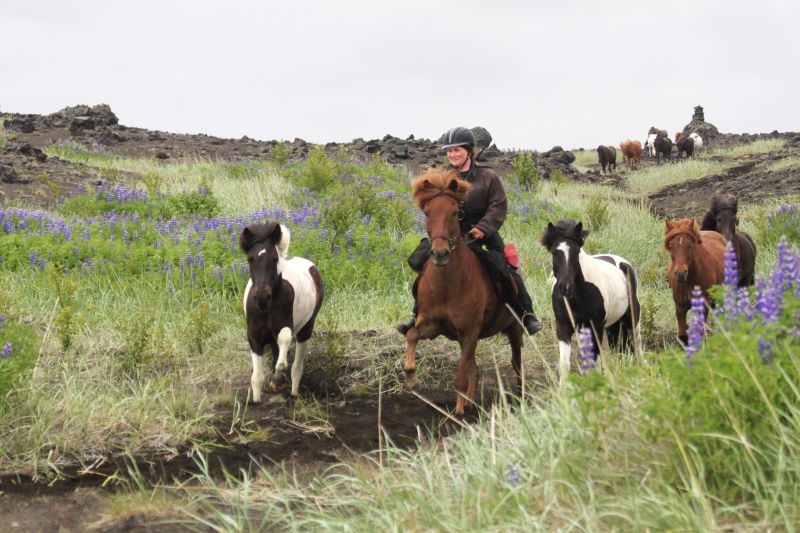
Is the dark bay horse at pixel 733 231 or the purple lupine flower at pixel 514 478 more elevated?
the dark bay horse at pixel 733 231

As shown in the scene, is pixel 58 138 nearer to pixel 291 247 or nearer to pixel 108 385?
pixel 291 247

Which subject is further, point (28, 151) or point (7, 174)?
point (28, 151)

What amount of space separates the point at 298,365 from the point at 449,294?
172 centimetres

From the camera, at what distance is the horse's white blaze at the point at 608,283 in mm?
7664

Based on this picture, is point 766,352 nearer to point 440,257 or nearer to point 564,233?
point 440,257

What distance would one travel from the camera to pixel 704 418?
144 inches

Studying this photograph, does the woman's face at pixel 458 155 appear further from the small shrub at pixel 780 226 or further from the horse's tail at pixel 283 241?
the small shrub at pixel 780 226

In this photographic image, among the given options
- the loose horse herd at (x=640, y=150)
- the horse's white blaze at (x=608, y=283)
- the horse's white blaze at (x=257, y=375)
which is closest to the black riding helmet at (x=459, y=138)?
the horse's white blaze at (x=608, y=283)

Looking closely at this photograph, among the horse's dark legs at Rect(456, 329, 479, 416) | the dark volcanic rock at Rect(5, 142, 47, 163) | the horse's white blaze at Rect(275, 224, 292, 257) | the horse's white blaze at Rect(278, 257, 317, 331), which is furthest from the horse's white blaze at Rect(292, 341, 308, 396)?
the dark volcanic rock at Rect(5, 142, 47, 163)

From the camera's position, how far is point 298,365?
25.3ft

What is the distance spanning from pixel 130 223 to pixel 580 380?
9.80 meters

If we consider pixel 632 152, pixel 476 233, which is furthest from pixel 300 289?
pixel 632 152

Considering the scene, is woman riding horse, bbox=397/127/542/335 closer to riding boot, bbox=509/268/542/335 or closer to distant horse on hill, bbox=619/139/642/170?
riding boot, bbox=509/268/542/335

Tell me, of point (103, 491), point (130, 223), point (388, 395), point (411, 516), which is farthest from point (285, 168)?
point (411, 516)
